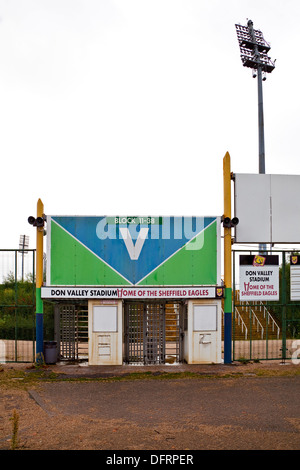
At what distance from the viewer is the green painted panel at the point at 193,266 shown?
58.1ft

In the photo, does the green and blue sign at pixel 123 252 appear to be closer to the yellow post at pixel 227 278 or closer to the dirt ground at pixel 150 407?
the yellow post at pixel 227 278

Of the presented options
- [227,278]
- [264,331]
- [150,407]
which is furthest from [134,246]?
[264,331]

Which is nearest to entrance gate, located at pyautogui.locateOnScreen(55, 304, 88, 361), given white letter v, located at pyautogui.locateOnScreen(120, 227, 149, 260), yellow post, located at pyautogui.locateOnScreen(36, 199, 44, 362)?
yellow post, located at pyautogui.locateOnScreen(36, 199, 44, 362)

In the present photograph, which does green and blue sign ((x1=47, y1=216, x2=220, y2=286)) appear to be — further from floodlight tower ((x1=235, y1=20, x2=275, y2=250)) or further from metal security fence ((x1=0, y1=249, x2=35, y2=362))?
floodlight tower ((x1=235, y1=20, x2=275, y2=250))

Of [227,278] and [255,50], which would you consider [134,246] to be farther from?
[255,50]

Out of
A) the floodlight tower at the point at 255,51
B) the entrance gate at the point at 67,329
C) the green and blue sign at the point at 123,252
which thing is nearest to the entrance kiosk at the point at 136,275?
the green and blue sign at the point at 123,252

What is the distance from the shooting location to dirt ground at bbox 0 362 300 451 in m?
8.64

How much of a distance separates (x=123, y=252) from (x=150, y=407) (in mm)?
7377

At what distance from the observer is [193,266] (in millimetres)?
17844

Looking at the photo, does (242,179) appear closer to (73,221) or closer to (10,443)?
(73,221)

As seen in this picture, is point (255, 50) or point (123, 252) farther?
point (255, 50)

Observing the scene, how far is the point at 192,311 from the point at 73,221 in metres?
5.86
